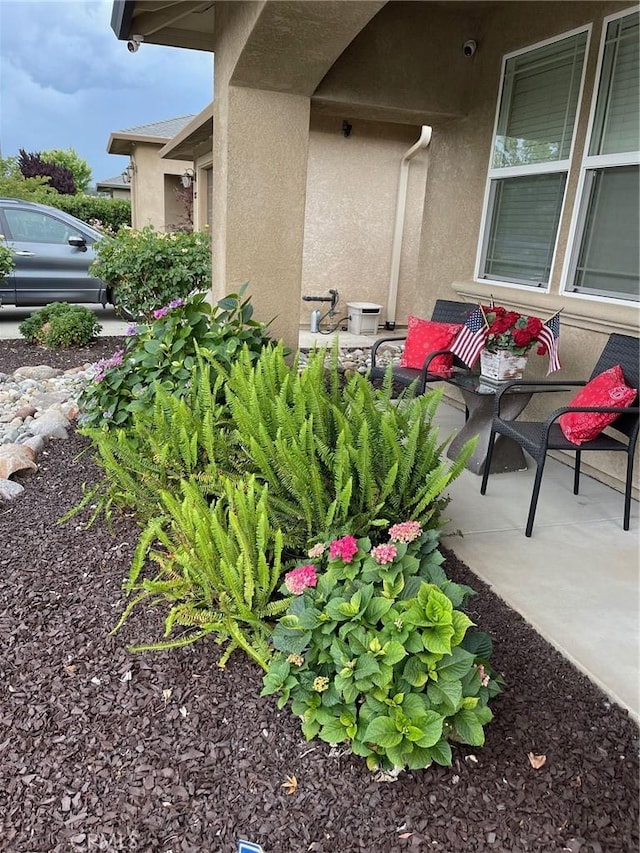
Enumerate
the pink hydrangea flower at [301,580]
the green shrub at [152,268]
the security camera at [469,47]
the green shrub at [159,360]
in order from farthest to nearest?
the green shrub at [152,268] < the security camera at [469,47] < the green shrub at [159,360] < the pink hydrangea flower at [301,580]

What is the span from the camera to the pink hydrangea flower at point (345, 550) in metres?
1.96

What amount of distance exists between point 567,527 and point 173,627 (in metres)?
2.02

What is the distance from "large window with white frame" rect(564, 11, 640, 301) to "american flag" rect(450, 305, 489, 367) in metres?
0.83

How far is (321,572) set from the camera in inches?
85.0

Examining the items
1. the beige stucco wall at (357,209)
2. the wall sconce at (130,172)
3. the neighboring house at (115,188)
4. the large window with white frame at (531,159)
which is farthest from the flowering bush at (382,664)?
the neighboring house at (115,188)

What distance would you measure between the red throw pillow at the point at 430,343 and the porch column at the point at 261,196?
97 centimetres

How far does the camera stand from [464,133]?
506 cm

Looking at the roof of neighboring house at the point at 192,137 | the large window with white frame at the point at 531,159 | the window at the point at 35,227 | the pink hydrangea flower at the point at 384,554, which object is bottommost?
the pink hydrangea flower at the point at 384,554

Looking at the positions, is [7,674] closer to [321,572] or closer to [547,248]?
[321,572]

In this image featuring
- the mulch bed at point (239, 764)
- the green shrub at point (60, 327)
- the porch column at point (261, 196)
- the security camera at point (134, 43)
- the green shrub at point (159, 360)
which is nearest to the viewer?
the mulch bed at point (239, 764)

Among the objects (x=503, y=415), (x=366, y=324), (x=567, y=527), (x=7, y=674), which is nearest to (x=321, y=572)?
(x=7, y=674)

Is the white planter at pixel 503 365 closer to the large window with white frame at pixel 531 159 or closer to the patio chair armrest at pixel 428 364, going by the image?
the patio chair armrest at pixel 428 364

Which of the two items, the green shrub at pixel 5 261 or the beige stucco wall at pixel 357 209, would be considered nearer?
the green shrub at pixel 5 261

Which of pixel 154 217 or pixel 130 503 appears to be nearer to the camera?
pixel 130 503
